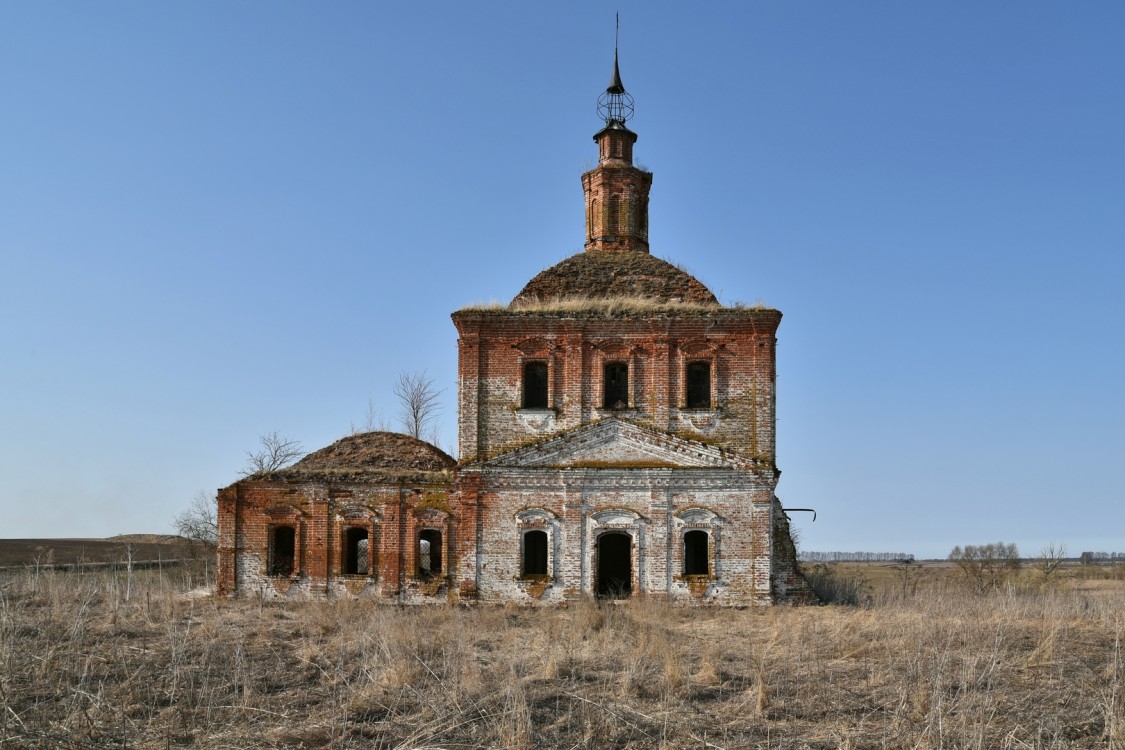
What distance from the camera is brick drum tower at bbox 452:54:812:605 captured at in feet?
67.1

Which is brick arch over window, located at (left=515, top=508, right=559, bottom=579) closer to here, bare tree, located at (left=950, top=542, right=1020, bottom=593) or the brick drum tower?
the brick drum tower

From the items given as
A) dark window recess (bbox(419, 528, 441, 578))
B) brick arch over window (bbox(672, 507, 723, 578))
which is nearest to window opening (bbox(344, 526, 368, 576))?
dark window recess (bbox(419, 528, 441, 578))

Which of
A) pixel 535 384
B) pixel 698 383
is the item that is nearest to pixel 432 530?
pixel 535 384

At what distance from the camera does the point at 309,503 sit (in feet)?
70.5

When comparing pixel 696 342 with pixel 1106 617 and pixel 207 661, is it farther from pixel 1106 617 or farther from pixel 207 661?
pixel 207 661

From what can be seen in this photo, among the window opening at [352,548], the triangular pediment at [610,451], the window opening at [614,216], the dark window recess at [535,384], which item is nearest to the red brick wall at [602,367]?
the dark window recess at [535,384]

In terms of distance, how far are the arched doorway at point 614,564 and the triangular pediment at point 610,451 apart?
1.61 metres

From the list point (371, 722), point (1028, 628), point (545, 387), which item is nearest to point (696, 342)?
point (545, 387)

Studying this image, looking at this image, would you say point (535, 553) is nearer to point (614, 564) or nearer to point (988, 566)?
point (614, 564)

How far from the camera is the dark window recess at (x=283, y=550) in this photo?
70.7 feet

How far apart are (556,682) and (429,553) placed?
43.5ft

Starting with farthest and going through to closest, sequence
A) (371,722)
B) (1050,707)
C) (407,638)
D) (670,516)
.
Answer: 1. (670,516)
2. (407,638)
3. (1050,707)
4. (371,722)

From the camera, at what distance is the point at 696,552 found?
20.8 meters

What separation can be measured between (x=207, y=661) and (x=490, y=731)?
17.7 ft
